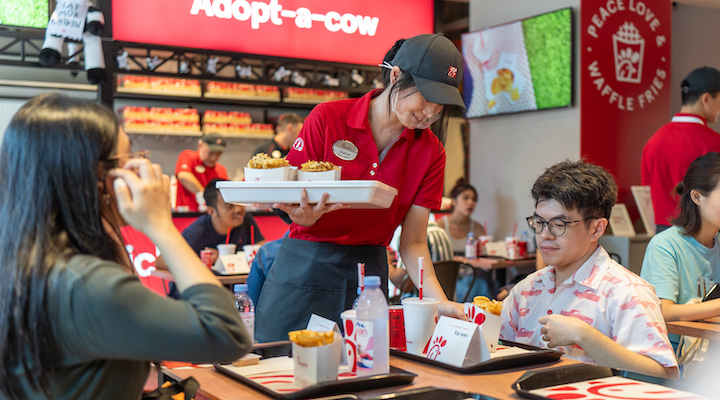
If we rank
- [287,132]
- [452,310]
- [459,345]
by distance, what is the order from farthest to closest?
[287,132] < [452,310] < [459,345]

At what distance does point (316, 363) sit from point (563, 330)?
2.59 ft

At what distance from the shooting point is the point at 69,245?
119 centimetres

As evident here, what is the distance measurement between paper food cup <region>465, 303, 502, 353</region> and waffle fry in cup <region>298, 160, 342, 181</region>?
0.59m

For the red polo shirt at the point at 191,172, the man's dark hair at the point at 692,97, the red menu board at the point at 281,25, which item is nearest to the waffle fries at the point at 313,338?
the man's dark hair at the point at 692,97

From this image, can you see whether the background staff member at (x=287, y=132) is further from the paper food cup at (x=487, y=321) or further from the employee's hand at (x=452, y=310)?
the paper food cup at (x=487, y=321)

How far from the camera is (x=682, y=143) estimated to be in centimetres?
477

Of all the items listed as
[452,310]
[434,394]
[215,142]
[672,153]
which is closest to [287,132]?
[215,142]

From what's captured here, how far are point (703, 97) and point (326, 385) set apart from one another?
14.4 feet

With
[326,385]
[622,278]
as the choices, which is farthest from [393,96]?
[326,385]

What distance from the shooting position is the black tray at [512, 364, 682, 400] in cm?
153

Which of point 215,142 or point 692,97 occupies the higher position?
point 692,97

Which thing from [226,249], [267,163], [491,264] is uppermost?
[267,163]

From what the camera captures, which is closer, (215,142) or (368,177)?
(368,177)

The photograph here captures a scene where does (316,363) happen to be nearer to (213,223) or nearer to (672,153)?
(213,223)
